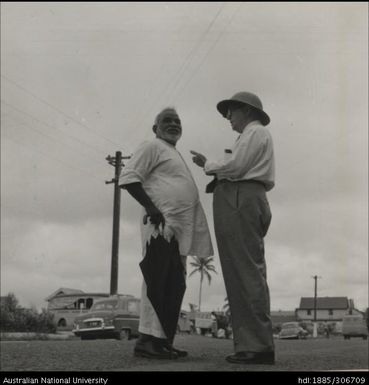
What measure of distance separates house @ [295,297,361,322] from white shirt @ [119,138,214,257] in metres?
109

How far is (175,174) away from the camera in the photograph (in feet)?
15.0

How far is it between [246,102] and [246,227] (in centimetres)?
90

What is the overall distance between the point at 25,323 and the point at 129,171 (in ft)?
56.9

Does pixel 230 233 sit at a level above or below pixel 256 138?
below

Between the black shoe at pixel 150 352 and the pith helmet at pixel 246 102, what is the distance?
168 centimetres

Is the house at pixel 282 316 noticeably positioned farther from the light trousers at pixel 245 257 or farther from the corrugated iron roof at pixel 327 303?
the light trousers at pixel 245 257

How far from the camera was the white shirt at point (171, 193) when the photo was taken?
4.37 metres

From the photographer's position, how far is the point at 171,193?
444 centimetres

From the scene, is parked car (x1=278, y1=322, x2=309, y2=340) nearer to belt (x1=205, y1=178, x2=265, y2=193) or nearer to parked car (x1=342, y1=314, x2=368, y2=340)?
parked car (x1=342, y1=314, x2=368, y2=340)

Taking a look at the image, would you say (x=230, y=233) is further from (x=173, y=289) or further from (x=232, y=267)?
(x=173, y=289)

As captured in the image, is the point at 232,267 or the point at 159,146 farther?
the point at 159,146

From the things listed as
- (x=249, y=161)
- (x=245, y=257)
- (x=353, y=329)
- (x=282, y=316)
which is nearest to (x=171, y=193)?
(x=249, y=161)

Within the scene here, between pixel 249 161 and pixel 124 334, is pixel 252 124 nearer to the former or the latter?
pixel 249 161
